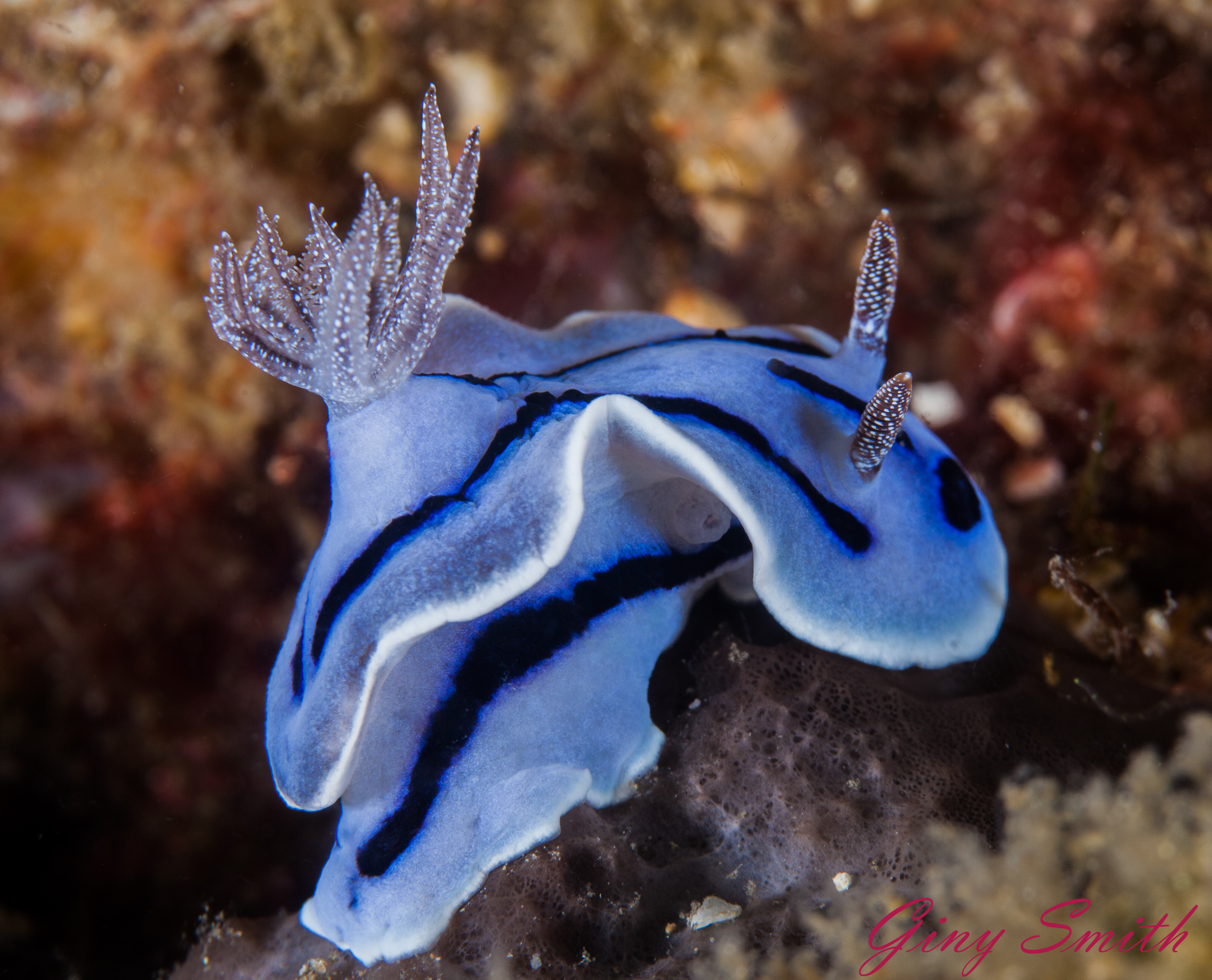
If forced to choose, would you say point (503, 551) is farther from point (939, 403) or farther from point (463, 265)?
point (939, 403)

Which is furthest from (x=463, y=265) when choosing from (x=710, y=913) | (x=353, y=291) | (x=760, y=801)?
(x=710, y=913)

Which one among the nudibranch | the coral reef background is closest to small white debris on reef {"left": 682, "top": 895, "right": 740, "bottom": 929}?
the nudibranch

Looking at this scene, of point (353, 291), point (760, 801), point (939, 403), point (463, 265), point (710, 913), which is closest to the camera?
point (353, 291)

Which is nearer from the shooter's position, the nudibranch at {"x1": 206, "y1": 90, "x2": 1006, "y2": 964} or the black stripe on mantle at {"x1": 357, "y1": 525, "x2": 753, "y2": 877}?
the nudibranch at {"x1": 206, "y1": 90, "x2": 1006, "y2": 964}

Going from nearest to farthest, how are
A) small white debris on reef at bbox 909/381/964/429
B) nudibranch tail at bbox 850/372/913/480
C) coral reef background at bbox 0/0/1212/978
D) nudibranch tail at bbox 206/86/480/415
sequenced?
1. nudibranch tail at bbox 206/86/480/415
2. nudibranch tail at bbox 850/372/913/480
3. coral reef background at bbox 0/0/1212/978
4. small white debris on reef at bbox 909/381/964/429

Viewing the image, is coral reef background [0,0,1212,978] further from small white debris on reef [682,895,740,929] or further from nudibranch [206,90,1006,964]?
small white debris on reef [682,895,740,929]

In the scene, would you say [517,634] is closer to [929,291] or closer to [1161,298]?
[929,291]

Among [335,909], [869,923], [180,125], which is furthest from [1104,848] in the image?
[180,125]

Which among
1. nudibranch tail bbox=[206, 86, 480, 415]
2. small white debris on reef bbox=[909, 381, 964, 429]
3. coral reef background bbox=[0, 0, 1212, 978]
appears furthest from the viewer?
small white debris on reef bbox=[909, 381, 964, 429]
